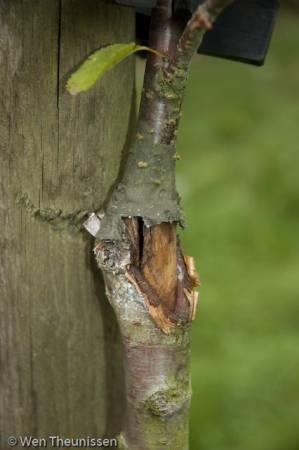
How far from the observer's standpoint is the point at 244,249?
13.3ft

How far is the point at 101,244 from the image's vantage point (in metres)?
1.55

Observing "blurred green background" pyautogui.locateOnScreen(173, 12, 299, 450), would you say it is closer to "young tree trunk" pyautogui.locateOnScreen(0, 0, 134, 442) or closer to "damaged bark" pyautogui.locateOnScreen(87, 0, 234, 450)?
"young tree trunk" pyautogui.locateOnScreen(0, 0, 134, 442)

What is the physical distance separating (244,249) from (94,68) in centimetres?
284

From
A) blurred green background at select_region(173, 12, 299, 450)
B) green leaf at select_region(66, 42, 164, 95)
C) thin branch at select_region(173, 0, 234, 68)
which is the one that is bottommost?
blurred green background at select_region(173, 12, 299, 450)

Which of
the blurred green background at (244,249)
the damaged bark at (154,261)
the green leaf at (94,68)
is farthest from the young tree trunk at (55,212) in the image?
the blurred green background at (244,249)

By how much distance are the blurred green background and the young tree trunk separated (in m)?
1.08

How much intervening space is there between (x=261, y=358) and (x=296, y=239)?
1.05 meters

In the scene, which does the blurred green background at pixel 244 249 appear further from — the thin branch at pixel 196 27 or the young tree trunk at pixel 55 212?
the thin branch at pixel 196 27

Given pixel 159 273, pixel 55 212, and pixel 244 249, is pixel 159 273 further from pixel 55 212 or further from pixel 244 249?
pixel 244 249

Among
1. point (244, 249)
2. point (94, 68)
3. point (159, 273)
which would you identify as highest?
point (94, 68)

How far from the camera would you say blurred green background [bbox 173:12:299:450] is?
2936 millimetres

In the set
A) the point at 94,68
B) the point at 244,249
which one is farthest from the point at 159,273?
the point at 244,249

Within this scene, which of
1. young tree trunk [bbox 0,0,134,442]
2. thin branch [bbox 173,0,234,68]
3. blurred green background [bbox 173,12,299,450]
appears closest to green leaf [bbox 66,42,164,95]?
thin branch [bbox 173,0,234,68]

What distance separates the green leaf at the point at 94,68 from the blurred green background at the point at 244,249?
176 cm
